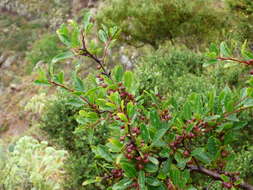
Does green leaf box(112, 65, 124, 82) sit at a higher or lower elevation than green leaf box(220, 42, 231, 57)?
lower

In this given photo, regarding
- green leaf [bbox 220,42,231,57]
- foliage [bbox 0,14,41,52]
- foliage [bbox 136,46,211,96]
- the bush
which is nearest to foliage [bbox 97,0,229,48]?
foliage [bbox 136,46,211,96]

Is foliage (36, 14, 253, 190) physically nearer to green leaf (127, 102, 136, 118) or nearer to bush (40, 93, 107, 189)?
green leaf (127, 102, 136, 118)

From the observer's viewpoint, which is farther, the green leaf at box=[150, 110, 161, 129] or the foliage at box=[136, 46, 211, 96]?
the foliage at box=[136, 46, 211, 96]

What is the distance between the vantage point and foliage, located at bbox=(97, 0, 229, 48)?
8188 millimetres

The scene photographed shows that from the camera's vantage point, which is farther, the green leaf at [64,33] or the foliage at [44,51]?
the foliage at [44,51]

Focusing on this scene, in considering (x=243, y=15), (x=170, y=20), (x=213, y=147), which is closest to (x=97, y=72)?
(x=213, y=147)

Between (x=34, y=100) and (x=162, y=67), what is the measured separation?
3.44 metres

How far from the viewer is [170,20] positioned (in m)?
8.36

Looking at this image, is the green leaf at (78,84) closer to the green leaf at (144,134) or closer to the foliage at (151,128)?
the foliage at (151,128)

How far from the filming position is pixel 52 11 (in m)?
17.8

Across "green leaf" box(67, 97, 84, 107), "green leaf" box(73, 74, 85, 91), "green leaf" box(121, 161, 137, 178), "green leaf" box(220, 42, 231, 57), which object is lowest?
"green leaf" box(121, 161, 137, 178)

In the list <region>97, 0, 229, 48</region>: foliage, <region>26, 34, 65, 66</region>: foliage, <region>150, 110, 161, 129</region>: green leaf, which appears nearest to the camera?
<region>150, 110, 161, 129</region>: green leaf

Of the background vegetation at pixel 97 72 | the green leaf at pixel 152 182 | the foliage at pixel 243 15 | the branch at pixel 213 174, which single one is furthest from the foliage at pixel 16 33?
the green leaf at pixel 152 182

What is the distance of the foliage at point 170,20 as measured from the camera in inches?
322
